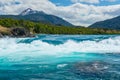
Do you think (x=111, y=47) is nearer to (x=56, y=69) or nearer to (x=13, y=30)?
(x=56, y=69)

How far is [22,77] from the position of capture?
21.6 meters

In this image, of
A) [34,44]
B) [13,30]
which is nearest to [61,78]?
[34,44]

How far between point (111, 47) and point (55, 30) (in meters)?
138

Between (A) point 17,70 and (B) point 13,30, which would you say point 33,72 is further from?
(B) point 13,30

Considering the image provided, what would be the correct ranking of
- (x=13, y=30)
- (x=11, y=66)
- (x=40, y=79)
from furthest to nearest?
(x=13, y=30) → (x=11, y=66) → (x=40, y=79)

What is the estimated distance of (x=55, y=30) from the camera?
610ft

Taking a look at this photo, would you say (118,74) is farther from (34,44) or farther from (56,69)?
(34,44)

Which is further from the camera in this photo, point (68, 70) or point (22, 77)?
point (68, 70)

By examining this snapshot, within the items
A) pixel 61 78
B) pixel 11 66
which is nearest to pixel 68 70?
pixel 61 78

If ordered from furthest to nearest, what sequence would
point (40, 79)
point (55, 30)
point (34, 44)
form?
point (55, 30)
point (34, 44)
point (40, 79)

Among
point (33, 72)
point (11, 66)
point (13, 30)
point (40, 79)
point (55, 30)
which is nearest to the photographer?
point (40, 79)

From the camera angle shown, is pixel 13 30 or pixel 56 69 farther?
pixel 13 30

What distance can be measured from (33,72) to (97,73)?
4646 mm

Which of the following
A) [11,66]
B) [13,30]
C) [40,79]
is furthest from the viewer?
[13,30]
